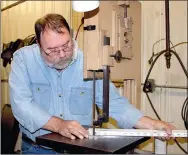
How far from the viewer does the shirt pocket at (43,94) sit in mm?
1401

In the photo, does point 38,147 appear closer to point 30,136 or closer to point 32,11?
point 30,136

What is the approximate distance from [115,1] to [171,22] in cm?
93

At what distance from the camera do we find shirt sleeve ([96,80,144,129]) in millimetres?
1345

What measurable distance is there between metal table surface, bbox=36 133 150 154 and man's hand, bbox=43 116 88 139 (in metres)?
0.02

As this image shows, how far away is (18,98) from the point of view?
1271mm

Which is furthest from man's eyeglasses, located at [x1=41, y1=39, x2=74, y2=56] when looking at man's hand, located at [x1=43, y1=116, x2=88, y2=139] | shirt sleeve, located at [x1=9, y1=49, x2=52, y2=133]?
man's hand, located at [x1=43, y1=116, x2=88, y2=139]

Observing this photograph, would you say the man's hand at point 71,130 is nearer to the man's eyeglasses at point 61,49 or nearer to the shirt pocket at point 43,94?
the shirt pocket at point 43,94

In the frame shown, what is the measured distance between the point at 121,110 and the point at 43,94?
450mm

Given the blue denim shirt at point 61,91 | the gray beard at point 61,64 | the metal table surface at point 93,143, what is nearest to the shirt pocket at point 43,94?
the blue denim shirt at point 61,91

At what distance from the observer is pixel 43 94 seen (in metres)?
1.40

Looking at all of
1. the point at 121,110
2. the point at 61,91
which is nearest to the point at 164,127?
the point at 121,110

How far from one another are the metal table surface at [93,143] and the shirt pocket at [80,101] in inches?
10.4

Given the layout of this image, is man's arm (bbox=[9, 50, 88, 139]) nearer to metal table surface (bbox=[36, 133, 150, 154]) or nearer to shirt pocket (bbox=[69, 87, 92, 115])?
metal table surface (bbox=[36, 133, 150, 154])

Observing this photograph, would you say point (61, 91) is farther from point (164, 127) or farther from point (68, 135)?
point (164, 127)
